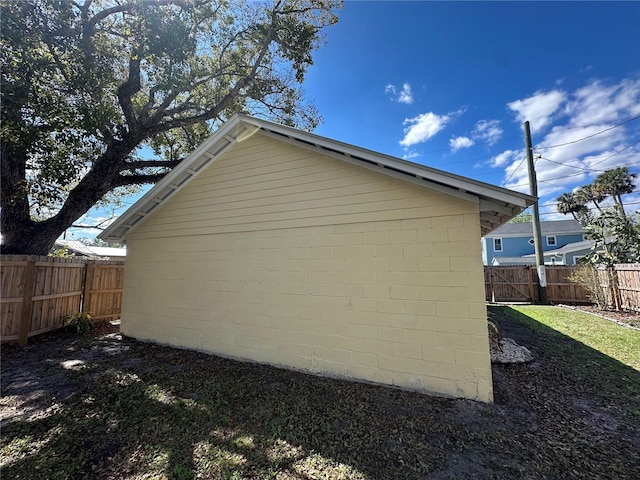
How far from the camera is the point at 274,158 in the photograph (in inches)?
223

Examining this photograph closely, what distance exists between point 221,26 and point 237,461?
38.7ft

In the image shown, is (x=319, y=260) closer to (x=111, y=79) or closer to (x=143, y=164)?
(x=111, y=79)

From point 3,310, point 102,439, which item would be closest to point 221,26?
point 3,310

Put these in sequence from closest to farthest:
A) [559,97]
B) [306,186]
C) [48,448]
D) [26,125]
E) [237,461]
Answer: [237,461]
[48,448]
[306,186]
[26,125]
[559,97]

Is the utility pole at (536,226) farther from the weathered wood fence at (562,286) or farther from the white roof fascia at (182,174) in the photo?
the white roof fascia at (182,174)

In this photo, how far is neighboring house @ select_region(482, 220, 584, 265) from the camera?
27562mm

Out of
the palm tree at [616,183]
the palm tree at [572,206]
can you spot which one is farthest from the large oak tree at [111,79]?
the palm tree at [572,206]

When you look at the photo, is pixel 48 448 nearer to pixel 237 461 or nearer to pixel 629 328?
pixel 237 461

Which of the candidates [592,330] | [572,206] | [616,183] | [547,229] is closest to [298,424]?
[592,330]

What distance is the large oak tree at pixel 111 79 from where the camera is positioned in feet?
19.7

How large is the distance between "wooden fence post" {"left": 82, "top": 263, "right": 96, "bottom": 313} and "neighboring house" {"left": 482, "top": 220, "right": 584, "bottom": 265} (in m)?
30.1

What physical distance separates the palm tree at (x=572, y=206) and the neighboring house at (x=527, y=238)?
2723 mm

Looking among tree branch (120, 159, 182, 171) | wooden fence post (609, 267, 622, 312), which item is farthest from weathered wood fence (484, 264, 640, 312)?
tree branch (120, 159, 182, 171)

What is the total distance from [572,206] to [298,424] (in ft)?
130
